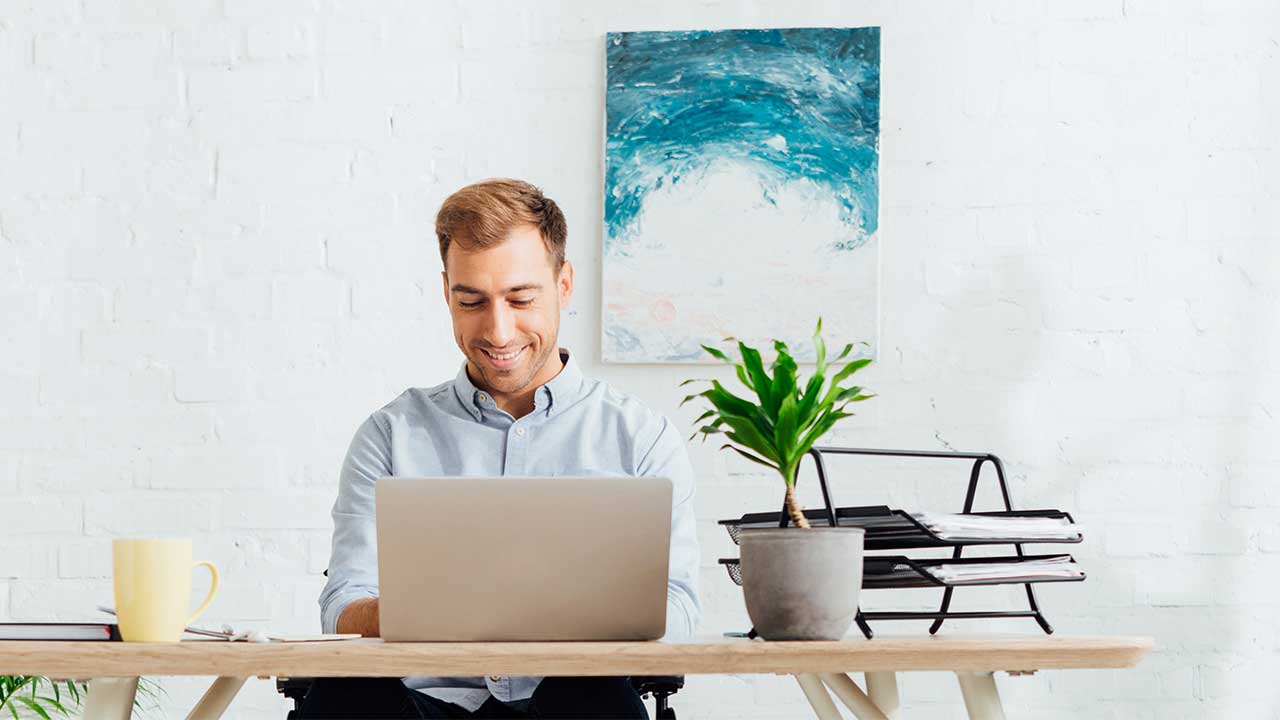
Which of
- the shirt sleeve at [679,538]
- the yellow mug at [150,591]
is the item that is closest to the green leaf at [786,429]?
the shirt sleeve at [679,538]

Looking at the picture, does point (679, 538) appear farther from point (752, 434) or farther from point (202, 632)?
point (202, 632)

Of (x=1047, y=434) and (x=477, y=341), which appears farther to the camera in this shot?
(x=1047, y=434)

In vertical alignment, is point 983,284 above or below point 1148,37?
below

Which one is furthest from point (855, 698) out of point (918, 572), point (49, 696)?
point (49, 696)

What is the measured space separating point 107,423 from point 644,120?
133 cm

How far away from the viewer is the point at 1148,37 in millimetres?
2777

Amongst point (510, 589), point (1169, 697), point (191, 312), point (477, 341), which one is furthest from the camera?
point (191, 312)

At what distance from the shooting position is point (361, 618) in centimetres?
159

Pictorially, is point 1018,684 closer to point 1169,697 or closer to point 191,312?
point 1169,697

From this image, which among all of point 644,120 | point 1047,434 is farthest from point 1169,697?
point 644,120

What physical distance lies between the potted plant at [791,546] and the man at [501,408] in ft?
2.01

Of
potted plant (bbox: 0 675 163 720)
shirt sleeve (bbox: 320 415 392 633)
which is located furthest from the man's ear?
potted plant (bbox: 0 675 163 720)

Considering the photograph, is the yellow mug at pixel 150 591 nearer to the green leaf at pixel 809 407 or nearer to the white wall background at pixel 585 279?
the green leaf at pixel 809 407

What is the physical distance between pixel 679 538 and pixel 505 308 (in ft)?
1.48
